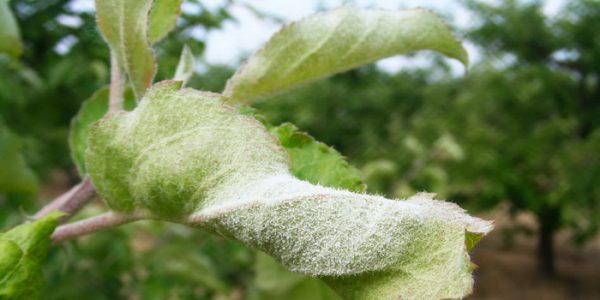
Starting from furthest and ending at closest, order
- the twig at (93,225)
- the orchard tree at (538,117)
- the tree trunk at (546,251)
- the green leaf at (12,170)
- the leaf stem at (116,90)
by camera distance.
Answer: the tree trunk at (546,251)
the orchard tree at (538,117)
the green leaf at (12,170)
the leaf stem at (116,90)
the twig at (93,225)

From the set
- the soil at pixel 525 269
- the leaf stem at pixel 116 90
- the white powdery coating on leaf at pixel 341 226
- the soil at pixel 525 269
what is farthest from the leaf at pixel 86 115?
the soil at pixel 525 269

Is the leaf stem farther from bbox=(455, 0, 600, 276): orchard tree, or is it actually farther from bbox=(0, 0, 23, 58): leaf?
bbox=(455, 0, 600, 276): orchard tree

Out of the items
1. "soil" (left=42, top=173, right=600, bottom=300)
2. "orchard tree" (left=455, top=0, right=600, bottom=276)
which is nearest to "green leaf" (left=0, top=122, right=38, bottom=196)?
"orchard tree" (left=455, top=0, right=600, bottom=276)

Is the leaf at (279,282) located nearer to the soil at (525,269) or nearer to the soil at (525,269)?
the soil at (525,269)

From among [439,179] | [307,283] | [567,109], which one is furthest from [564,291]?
[307,283]

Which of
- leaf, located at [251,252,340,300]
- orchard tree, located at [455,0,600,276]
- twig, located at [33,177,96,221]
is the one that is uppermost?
twig, located at [33,177,96,221]

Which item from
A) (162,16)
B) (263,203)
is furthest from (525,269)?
(263,203)
